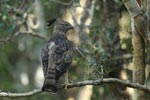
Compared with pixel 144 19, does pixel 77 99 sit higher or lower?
lower

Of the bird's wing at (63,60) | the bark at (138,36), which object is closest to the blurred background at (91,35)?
the bird's wing at (63,60)

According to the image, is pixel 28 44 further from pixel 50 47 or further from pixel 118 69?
pixel 50 47

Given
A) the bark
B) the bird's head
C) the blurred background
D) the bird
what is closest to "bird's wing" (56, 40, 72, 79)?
the bird

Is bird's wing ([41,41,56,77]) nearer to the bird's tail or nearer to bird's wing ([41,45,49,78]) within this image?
bird's wing ([41,45,49,78])

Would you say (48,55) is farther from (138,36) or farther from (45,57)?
(138,36)

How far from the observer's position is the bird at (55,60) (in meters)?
7.73

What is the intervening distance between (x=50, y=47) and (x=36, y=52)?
11060mm

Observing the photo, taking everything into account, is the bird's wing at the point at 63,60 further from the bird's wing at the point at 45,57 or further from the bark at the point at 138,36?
the bark at the point at 138,36

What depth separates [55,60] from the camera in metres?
8.04

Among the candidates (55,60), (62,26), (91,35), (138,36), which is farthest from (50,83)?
(91,35)

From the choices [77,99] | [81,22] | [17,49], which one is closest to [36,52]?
[17,49]

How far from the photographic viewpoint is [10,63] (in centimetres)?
2292

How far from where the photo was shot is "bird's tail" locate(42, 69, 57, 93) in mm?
7641

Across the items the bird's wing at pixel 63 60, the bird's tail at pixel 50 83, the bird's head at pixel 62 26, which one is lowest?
the bird's tail at pixel 50 83
